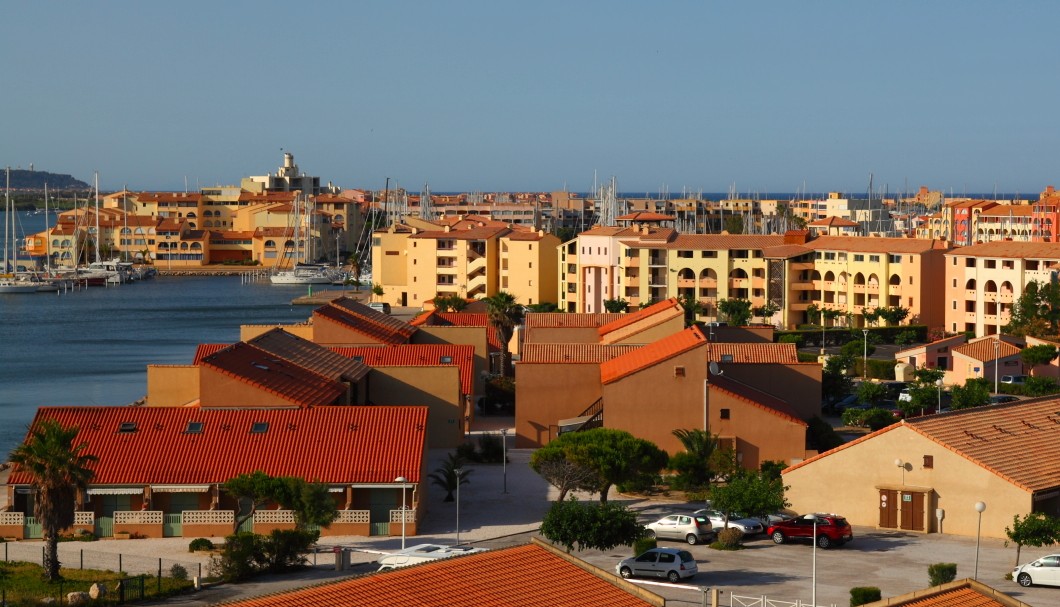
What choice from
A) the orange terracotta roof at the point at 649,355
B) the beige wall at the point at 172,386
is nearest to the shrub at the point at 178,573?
the beige wall at the point at 172,386

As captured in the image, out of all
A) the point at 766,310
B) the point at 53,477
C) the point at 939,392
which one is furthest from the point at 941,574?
the point at 766,310

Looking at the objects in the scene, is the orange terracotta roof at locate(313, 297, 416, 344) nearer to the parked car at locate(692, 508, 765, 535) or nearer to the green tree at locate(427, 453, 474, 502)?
the green tree at locate(427, 453, 474, 502)

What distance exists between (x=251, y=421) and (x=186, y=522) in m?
2.77

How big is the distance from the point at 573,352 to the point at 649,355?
3.12 meters

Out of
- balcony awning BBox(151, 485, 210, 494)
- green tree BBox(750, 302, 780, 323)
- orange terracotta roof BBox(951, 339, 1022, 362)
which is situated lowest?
green tree BBox(750, 302, 780, 323)

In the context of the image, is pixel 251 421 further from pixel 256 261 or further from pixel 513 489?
pixel 256 261

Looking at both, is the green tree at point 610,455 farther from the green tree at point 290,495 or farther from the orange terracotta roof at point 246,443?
the green tree at point 290,495

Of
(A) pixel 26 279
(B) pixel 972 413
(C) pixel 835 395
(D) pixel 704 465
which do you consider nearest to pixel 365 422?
(D) pixel 704 465

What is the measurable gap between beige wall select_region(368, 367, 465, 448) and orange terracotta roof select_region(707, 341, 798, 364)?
511 centimetres

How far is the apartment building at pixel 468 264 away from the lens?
Result: 6956 cm

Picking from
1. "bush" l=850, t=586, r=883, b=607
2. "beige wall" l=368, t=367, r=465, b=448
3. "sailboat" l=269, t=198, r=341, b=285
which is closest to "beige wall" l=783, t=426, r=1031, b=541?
"bush" l=850, t=586, r=883, b=607

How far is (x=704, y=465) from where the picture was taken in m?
26.8

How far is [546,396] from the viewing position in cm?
3028

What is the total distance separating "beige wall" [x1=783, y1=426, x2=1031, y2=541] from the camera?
2244 centimetres
